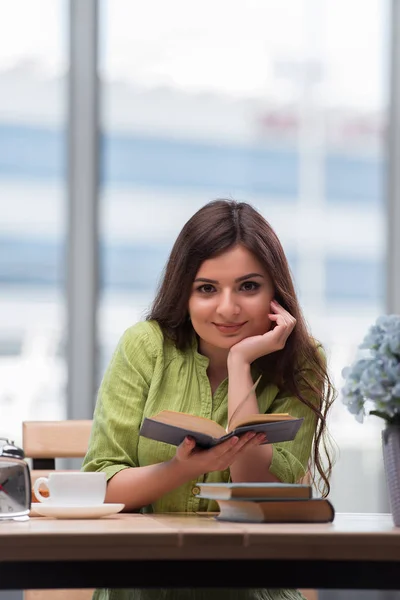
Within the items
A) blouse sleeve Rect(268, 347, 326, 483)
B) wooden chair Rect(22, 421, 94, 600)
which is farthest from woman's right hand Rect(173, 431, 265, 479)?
wooden chair Rect(22, 421, 94, 600)

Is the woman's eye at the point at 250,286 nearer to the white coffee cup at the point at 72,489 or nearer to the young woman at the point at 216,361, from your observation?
the young woman at the point at 216,361

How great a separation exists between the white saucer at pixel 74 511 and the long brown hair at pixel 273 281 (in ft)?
1.73

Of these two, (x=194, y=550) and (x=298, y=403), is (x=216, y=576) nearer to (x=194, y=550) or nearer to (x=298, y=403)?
(x=194, y=550)

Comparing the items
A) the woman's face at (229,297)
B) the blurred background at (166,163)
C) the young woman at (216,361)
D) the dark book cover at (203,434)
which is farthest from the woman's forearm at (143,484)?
the blurred background at (166,163)

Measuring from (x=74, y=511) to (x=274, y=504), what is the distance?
Result: 31 centimetres

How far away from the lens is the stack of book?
4.37 ft

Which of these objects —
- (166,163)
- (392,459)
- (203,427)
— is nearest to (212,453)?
(203,427)

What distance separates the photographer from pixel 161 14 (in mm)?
3400

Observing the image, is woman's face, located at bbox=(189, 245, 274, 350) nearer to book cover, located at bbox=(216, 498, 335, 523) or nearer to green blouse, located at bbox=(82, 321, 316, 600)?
green blouse, located at bbox=(82, 321, 316, 600)

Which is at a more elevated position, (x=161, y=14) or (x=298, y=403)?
(x=161, y=14)

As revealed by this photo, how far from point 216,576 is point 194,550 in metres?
0.05

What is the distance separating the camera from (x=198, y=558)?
3.78ft

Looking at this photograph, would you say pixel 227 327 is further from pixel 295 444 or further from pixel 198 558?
pixel 198 558

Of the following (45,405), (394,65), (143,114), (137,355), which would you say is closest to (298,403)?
(137,355)
